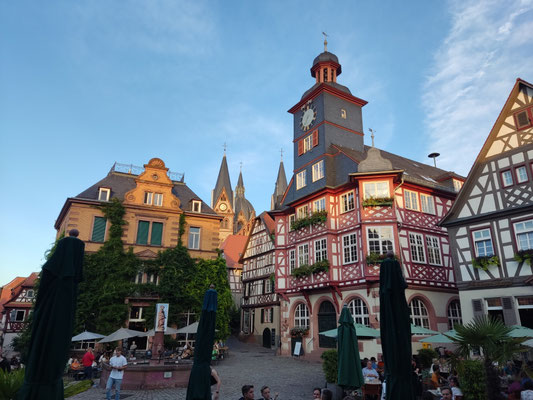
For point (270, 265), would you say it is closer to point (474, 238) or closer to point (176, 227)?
point (176, 227)

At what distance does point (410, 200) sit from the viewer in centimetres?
2464

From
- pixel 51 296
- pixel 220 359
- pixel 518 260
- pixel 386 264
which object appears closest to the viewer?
pixel 51 296

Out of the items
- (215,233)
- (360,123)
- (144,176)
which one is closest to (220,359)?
(215,233)

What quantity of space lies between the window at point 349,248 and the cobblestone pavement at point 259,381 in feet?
21.7

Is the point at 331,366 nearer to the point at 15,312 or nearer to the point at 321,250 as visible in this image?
the point at 321,250

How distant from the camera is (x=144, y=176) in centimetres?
2945

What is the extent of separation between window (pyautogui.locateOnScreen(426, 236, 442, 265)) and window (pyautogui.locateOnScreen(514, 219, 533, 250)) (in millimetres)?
6750

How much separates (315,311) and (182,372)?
500 inches

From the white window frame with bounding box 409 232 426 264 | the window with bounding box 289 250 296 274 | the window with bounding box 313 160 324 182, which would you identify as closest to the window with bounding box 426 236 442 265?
the white window frame with bounding box 409 232 426 264

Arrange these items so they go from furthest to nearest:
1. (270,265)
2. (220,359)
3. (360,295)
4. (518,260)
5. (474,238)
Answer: (270,265)
(220,359)
(360,295)
(474,238)
(518,260)

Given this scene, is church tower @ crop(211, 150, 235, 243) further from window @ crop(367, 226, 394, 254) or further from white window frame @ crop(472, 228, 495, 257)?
white window frame @ crop(472, 228, 495, 257)

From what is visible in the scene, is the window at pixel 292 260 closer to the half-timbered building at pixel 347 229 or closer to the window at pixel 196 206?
the half-timbered building at pixel 347 229

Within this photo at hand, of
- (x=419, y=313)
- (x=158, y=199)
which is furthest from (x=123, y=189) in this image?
(x=419, y=313)

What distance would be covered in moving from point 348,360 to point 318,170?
58.2 ft
